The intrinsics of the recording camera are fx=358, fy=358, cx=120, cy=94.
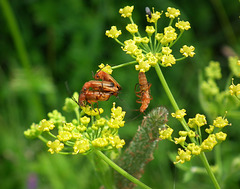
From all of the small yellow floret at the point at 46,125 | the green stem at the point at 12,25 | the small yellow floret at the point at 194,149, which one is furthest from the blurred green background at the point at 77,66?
the small yellow floret at the point at 194,149

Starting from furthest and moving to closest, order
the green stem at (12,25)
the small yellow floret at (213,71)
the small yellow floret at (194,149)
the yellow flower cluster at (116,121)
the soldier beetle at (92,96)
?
the green stem at (12,25) < the small yellow floret at (213,71) < the soldier beetle at (92,96) < the yellow flower cluster at (116,121) < the small yellow floret at (194,149)

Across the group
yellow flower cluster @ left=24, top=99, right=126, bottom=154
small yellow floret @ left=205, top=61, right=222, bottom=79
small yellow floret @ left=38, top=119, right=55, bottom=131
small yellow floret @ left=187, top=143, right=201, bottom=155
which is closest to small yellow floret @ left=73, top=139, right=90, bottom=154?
yellow flower cluster @ left=24, top=99, right=126, bottom=154

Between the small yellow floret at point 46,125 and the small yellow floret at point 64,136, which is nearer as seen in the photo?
the small yellow floret at point 64,136

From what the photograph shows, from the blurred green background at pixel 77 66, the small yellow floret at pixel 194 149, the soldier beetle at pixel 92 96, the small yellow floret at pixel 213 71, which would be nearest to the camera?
the small yellow floret at pixel 194 149

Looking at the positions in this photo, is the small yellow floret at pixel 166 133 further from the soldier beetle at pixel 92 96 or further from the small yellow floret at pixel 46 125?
the small yellow floret at pixel 46 125

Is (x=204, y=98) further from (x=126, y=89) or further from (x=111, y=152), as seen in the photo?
(x=126, y=89)

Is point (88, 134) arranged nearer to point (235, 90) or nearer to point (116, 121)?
point (116, 121)

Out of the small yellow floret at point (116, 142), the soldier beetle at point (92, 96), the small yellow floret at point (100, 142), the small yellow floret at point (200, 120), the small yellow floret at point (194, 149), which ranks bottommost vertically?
the small yellow floret at point (194, 149)

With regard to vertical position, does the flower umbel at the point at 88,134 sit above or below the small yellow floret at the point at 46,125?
below
